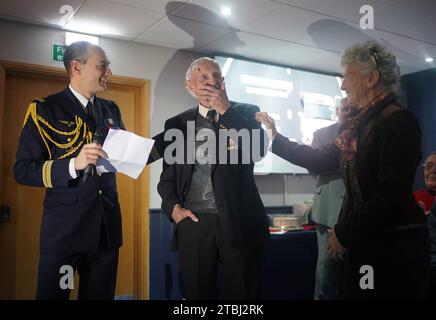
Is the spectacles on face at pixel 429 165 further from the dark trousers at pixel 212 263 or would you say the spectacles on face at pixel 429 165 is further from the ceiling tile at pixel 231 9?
the ceiling tile at pixel 231 9

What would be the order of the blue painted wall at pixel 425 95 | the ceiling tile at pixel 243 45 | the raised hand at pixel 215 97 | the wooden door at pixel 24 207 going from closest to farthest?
the raised hand at pixel 215 97 < the blue painted wall at pixel 425 95 < the wooden door at pixel 24 207 < the ceiling tile at pixel 243 45

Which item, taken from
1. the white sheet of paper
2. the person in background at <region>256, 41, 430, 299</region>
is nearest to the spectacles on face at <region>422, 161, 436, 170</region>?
the person in background at <region>256, 41, 430, 299</region>

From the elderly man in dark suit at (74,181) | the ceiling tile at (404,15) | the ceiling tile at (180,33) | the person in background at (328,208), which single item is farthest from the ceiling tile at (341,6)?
the elderly man in dark suit at (74,181)

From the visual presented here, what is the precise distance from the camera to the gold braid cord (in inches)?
41.0

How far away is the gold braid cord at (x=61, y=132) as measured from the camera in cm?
104

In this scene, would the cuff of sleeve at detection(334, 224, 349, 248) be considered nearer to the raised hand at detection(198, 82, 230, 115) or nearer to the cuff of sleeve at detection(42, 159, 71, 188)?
the raised hand at detection(198, 82, 230, 115)

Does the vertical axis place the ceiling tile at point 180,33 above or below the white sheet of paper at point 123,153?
above

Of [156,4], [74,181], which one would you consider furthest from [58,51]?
[74,181]

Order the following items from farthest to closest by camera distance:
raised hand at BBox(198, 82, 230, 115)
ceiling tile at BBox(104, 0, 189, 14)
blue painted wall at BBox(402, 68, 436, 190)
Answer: ceiling tile at BBox(104, 0, 189, 14), blue painted wall at BBox(402, 68, 436, 190), raised hand at BBox(198, 82, 230, 115)

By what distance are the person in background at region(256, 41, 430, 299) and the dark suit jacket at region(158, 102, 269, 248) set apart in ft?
0.82
